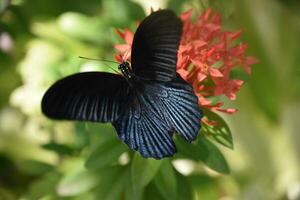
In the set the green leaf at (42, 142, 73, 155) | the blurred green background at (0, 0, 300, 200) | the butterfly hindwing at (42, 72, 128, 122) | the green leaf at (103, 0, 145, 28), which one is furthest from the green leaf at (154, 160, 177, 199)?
the green leaf at (103, 0, 145, 28)

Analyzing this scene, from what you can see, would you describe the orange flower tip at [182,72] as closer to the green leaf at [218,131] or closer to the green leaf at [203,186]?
the green leaf at [218,131]

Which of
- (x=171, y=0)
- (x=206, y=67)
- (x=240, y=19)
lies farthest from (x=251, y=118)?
(x=206, y=67)

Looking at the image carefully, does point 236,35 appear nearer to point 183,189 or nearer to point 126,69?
point 126,69

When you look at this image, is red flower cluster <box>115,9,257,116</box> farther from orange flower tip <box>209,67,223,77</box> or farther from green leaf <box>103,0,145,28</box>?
green leaf <box>103,0,145,28</box>

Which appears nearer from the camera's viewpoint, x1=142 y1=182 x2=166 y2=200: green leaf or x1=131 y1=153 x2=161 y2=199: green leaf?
x1=131 y1=153 x2=161 y2=199: green leaf

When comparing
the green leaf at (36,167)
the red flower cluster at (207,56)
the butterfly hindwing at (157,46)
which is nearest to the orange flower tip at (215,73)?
the red flower cluster at (207,56)
